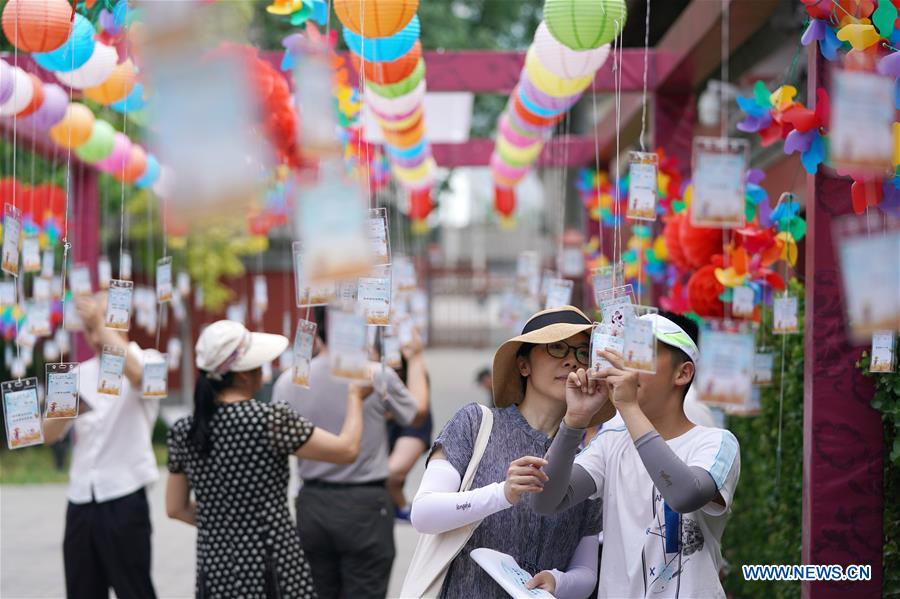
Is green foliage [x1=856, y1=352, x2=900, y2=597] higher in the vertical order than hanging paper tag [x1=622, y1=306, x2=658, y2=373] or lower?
lower

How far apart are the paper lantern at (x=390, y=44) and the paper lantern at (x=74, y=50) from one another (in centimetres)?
108

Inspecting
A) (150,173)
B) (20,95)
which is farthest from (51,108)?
(150,173)

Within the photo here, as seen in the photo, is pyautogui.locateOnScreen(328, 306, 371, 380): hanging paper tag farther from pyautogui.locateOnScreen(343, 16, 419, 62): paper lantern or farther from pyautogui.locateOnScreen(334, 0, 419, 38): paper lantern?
pyautogui.locateOnScreen(343, 16, 419, 62): paper lantern

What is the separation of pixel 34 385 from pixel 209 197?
193 cm

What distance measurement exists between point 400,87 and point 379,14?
155cm

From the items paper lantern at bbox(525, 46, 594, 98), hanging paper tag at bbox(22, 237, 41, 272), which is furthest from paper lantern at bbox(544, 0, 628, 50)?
hanging paper tag at bbox(22, 237, 41, 272)

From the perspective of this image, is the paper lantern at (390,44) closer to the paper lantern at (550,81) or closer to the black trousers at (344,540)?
the paper lantern at (550,81)

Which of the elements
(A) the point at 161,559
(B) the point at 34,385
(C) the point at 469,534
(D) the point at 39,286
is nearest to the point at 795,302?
(C) the point at 469,534

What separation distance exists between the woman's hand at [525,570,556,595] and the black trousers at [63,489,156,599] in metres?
2.43

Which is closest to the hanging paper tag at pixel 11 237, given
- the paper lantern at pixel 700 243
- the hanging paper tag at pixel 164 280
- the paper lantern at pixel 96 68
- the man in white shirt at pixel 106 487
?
the hanging paper tag at pixel 164 280

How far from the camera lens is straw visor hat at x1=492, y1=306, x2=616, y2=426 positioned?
9.31ft

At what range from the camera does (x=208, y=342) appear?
3.61 m

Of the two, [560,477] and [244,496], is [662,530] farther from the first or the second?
[244,496]

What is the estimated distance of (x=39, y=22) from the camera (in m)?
3.86
